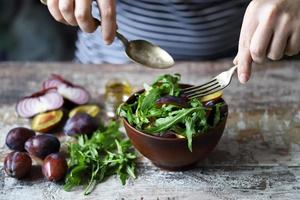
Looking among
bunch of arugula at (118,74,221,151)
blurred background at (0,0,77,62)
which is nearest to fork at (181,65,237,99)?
bunch of arugula at (118,74,221,151)

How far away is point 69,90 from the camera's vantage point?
1107mm

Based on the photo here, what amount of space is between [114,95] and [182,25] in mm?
236

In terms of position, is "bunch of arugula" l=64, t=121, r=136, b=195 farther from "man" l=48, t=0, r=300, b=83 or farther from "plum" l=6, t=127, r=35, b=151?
"man" l=48, t=0, r=300, b=83

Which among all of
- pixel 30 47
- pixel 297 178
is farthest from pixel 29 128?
pixel 30 47

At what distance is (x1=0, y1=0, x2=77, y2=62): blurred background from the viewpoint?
1961 mm

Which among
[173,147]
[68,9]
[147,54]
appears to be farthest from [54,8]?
[173,147]

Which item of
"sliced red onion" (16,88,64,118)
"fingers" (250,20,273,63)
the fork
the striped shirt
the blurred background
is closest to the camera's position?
"fingers" (250,20,273,63)

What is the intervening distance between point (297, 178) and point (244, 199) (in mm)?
103

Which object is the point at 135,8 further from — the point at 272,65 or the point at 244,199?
the point at 244,199

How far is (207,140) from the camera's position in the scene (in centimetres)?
88

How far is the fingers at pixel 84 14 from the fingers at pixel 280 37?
0.28 metres

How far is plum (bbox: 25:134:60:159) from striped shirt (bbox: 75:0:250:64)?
1.12 feet

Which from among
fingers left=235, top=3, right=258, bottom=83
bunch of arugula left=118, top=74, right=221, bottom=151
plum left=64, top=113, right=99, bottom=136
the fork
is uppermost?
fingers left=235, top=3, right=258, bottom=83

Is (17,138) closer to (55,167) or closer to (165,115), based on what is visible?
(55,167)
